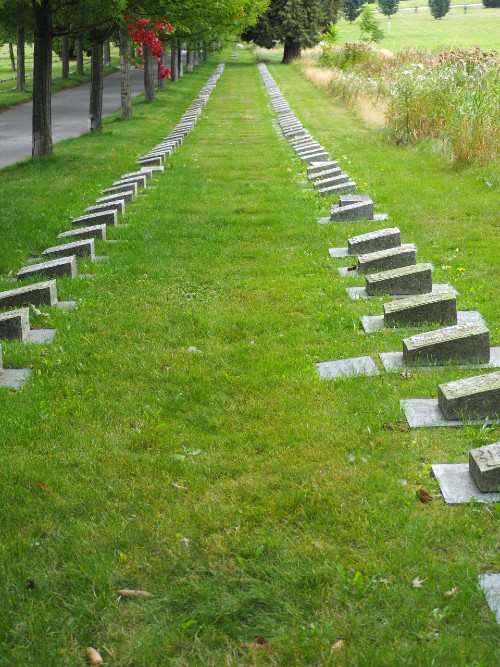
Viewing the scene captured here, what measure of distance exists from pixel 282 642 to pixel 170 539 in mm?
879

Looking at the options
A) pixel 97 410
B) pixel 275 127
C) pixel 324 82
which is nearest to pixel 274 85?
pixel 324 82

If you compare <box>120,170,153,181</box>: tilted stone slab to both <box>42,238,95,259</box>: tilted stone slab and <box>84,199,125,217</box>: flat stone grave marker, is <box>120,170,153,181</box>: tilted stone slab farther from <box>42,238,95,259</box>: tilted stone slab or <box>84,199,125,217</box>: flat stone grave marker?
<box>42,238,95,259</box>: tilted stone slab

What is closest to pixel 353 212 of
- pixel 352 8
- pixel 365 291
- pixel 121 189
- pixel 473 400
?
pixel 365 291

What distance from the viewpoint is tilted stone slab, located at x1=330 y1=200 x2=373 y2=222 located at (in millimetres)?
11031

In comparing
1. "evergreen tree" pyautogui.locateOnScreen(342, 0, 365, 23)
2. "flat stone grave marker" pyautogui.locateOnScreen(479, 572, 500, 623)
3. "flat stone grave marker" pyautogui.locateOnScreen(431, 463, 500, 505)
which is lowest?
"flat stone grave marker" pyautogui.locateOnScreen(479, 572, 500, 623)

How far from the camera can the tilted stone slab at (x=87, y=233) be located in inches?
417

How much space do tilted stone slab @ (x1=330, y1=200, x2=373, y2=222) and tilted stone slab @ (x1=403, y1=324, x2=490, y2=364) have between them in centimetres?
527

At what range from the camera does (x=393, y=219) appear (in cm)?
1088

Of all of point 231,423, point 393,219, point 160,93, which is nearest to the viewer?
point 231,423

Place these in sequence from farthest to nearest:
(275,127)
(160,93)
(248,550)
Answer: (160,93), (275,127), (248,550)

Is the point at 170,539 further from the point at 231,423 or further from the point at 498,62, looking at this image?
the point at 498,62

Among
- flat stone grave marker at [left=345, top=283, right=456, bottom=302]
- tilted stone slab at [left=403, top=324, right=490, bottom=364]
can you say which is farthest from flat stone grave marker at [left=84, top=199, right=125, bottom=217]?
tilted stone slab at [left=403, top=324, right=490, bottom=364]

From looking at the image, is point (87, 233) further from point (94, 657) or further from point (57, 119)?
point (57, 119)

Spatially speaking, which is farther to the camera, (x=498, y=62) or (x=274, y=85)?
(x=274, y=85)
